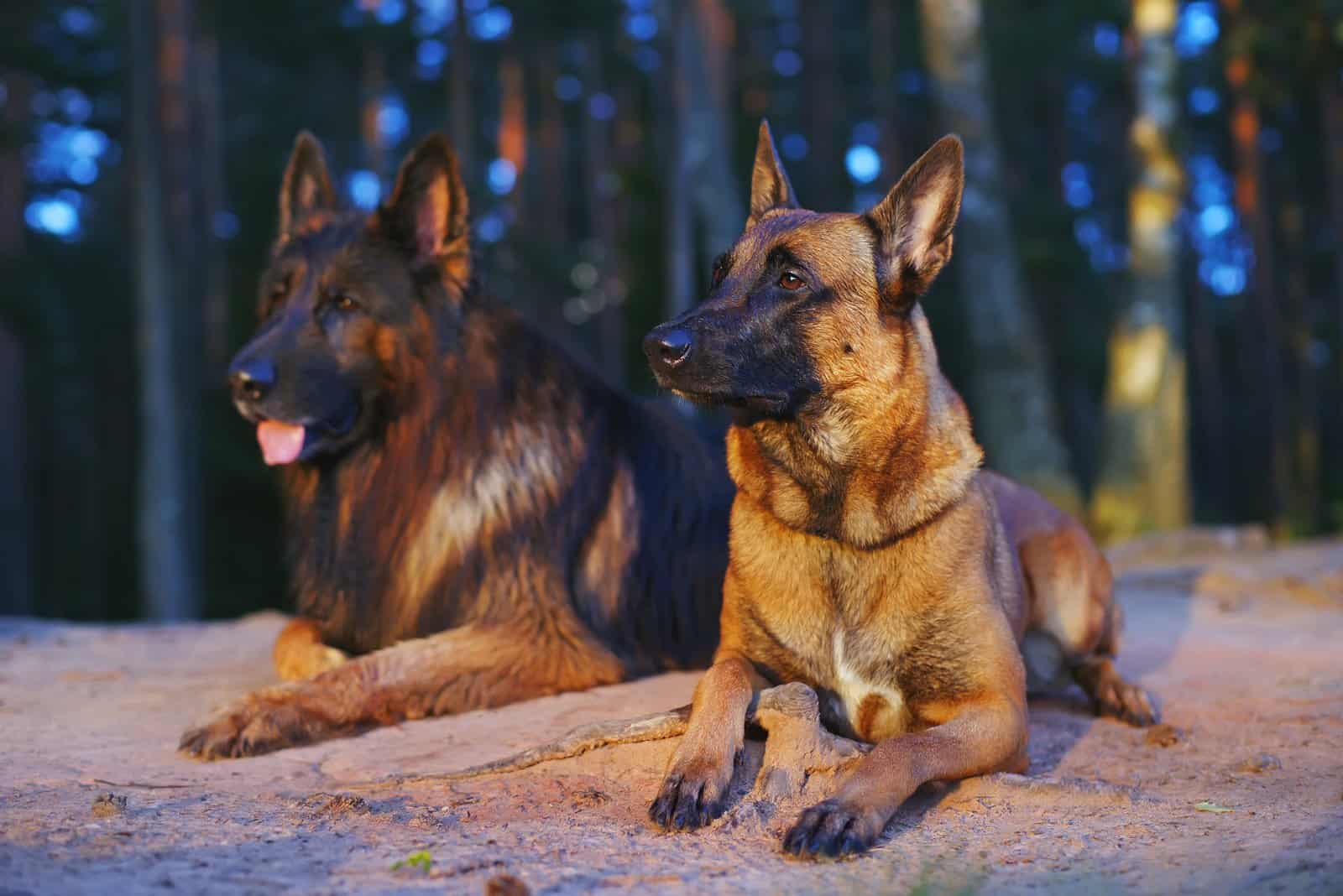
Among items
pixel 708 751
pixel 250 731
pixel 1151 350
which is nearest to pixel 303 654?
pixel 250 731

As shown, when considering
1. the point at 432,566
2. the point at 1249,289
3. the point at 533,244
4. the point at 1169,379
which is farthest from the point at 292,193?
the point at 1249,289

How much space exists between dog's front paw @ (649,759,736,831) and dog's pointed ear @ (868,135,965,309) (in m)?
1.79

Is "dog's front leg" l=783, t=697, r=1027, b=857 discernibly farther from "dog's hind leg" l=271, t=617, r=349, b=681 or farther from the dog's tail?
"dog's hind leg" l=271, t=617, r=349, b=681

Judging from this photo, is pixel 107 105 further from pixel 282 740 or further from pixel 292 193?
pixel 282 740

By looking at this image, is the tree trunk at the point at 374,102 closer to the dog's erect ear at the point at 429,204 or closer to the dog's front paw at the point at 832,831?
the dog's erect ear at the point at 429,204

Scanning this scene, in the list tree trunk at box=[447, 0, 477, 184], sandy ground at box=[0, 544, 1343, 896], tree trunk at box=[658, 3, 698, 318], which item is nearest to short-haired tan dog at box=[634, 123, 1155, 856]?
sandy ground at box=[0, 544, 1343, 896]

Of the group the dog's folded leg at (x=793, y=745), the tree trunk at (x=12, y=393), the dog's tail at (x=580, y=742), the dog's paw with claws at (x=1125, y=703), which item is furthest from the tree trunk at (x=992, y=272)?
the tree trunk at (x=12, y=393)

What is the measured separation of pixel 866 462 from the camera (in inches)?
164

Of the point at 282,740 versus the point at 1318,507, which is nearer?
the point at 282,740

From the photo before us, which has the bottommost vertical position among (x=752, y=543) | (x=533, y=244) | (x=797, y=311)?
(x=752, y=543)

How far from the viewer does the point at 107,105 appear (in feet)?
87.0

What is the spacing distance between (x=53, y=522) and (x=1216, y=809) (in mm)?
23689

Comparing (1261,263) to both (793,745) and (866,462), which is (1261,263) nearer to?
(866,462)

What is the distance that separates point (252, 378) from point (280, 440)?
38 centimetres
